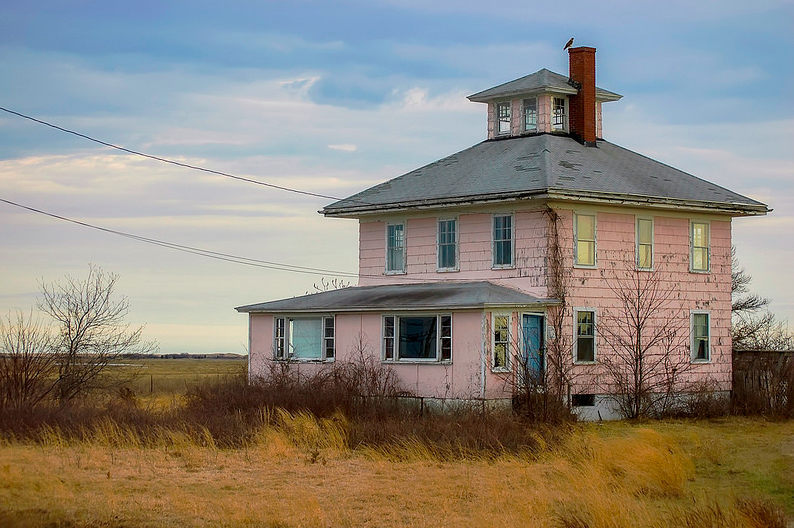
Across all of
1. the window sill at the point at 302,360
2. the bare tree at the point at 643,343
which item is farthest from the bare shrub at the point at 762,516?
the window sill at the point at 302,360

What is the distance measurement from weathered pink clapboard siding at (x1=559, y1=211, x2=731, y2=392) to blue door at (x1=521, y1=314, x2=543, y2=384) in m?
1.00

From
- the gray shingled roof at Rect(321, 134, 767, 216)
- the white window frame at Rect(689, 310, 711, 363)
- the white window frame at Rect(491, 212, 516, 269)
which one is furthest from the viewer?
the white window frame at Rect(689, 310, 711, 363)

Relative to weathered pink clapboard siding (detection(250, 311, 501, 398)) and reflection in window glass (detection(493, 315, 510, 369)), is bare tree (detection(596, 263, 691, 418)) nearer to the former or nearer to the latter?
reflection in window glass (detection(493, 315, 510, 369))

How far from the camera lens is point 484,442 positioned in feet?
72.7

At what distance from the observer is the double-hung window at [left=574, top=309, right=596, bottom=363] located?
102 ft

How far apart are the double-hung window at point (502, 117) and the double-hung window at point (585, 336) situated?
844 centimetres

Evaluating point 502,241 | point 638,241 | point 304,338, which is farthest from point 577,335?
point 304,338

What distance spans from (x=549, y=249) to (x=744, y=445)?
7776 millimetres

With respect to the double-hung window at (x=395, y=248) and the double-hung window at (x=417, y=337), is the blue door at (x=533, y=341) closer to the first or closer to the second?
the double-hung window at (x=417, y=337)

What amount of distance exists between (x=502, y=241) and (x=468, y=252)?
4.11 ft

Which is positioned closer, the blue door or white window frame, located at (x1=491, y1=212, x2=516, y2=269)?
the blue door

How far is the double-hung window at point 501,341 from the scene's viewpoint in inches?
1152

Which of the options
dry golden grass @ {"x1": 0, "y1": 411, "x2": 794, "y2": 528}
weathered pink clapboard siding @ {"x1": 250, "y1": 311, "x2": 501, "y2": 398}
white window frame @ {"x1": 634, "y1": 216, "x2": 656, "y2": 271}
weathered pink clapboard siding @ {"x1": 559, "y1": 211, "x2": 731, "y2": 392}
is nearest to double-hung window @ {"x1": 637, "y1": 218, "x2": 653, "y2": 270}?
white window frame @ {"x1": 634, "y1": 216, "x2": 656, "y2": 271}

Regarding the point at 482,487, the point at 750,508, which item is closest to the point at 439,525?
the point at 482,487
